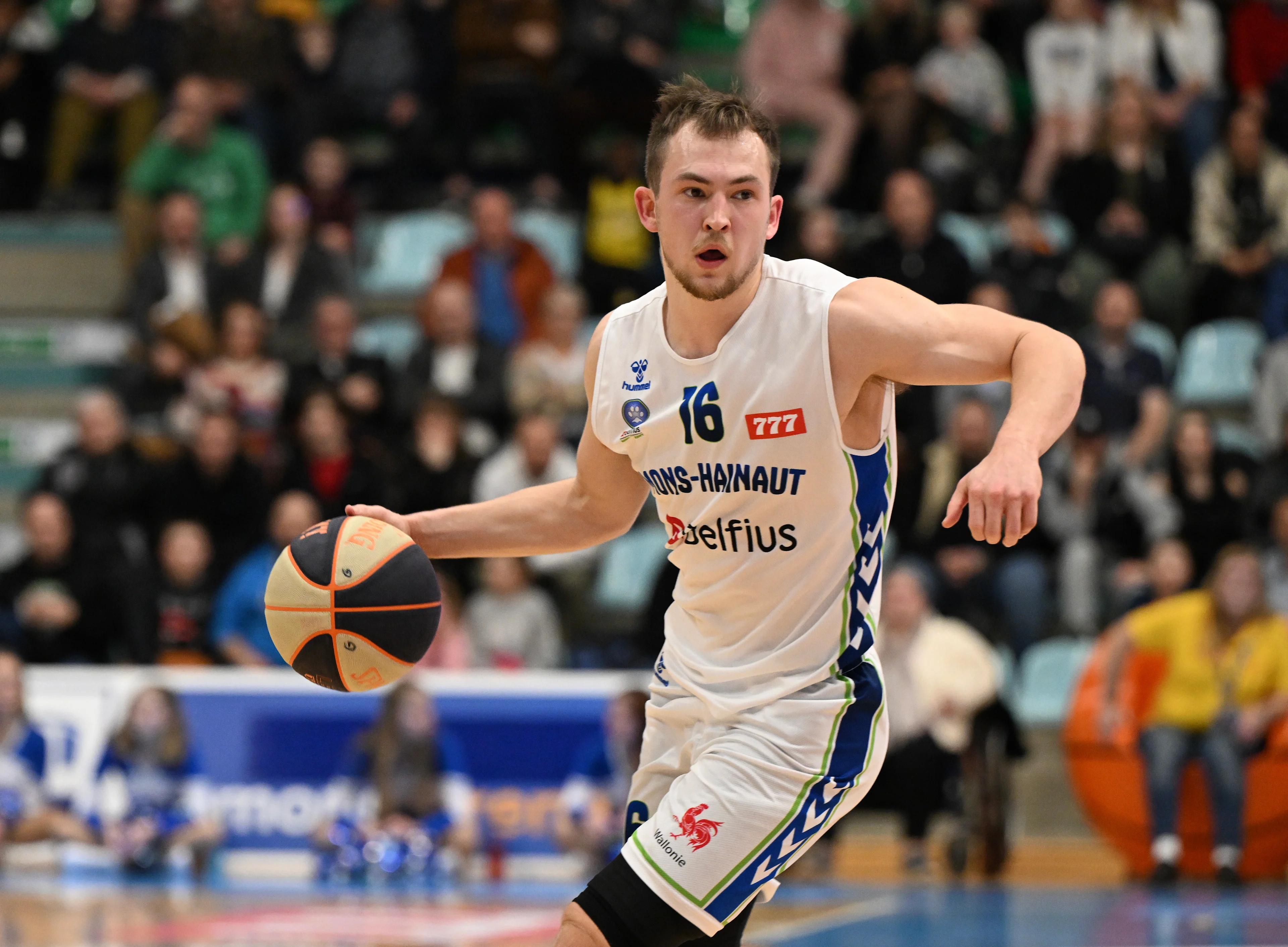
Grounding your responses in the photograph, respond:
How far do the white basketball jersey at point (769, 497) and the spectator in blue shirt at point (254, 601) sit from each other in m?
→ 8.17

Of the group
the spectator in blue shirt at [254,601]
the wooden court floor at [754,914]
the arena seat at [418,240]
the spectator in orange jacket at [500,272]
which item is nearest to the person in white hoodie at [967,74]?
the arena seat at [418,240]

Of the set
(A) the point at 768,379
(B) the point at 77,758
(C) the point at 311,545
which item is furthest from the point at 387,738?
(A) the point at 768,379

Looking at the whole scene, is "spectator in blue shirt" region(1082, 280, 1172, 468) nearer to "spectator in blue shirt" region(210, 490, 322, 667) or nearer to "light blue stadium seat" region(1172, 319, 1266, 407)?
"light blue stadium seat" region(1172, 319, 1266, 407)

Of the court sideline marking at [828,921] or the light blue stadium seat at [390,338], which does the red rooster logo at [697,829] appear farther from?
the light blue stadium seat at [390,338]

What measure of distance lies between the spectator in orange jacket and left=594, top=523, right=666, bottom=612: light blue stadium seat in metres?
2.61

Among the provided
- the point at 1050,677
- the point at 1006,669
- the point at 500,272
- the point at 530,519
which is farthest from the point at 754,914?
the point at 500,272

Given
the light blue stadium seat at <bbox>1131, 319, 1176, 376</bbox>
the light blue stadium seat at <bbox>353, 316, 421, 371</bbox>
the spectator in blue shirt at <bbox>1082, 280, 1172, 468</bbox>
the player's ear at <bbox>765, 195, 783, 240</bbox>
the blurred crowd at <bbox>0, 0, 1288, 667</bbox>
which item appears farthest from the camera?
the light blue stadium seat at <bbox>353, 316, 421, 371</bbox>

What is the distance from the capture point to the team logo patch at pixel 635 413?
452cm

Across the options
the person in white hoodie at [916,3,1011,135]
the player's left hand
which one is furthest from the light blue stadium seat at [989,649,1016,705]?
the player's left hand

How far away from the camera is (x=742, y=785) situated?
424 centimetres

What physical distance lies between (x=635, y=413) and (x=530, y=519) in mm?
527

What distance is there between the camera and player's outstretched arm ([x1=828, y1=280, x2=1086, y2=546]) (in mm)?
3648

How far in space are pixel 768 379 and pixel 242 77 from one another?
1332 centimetres

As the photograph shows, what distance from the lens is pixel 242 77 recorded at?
16.6m
